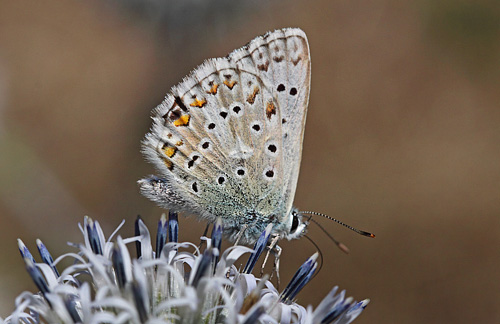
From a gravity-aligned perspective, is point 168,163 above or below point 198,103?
below

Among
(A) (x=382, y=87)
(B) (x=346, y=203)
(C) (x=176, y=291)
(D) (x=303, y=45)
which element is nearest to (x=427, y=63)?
Answer: (A) (x=382, y=87)

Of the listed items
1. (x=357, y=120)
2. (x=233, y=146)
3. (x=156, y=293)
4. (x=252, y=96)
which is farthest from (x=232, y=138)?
(x=357, y=120)

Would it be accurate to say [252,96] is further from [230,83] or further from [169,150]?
[169,150]

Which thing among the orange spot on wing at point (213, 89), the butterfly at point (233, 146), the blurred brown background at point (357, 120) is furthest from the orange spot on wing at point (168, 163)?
the blurred brown background at point (357, 120)

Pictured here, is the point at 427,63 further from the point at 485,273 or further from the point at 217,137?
the point at 217,137

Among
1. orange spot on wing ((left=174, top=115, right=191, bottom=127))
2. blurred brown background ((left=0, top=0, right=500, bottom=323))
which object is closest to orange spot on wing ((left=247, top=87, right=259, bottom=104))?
orange spot on wing ((left=174, top=115, right=191, bottom=127))

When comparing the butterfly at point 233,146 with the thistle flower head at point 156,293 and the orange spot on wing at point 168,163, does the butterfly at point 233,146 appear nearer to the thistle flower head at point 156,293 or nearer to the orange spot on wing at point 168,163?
the orange spot on wing at point 168,163

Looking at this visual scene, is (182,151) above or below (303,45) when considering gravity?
below
